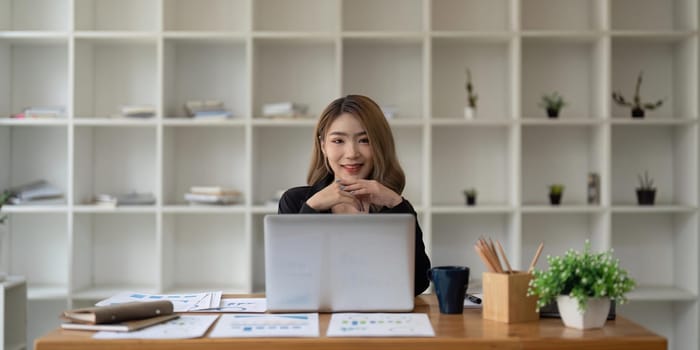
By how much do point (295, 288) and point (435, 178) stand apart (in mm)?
2573

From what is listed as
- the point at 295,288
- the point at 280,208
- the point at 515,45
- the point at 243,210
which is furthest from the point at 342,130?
the point at 515,45

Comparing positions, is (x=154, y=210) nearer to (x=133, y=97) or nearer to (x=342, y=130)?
(x=133, y=97)

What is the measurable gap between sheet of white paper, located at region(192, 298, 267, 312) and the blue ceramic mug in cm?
46

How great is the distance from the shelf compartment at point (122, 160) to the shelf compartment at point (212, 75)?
0.30m

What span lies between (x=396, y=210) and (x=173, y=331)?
0.90 m

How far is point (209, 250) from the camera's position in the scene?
4.25m

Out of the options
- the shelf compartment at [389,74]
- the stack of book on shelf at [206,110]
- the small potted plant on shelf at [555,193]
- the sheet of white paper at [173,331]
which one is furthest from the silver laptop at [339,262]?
the shelf compartment at [389,74]

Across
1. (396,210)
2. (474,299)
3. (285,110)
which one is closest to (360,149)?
(396,210)

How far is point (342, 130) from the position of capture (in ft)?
8.02

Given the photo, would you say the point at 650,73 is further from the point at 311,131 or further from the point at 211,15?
the point at 211,15

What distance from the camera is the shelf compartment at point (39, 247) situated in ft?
13.8

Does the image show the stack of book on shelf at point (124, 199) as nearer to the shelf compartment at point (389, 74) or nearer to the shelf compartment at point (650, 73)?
the shelf compartment at point (389, 74)

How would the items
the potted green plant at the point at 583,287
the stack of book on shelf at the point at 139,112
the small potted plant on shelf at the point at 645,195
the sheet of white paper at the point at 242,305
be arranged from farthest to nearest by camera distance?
the small potted plant on shelf at the point at 645,195, the stack of book on shelf at the point at 139,112, the sheet of white paper at the point at 242,305, the potted green plant at the point at 583,287

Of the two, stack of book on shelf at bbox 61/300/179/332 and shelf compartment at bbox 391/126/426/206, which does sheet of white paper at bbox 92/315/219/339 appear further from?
shelf compartment at bbox 391/126/426/206
